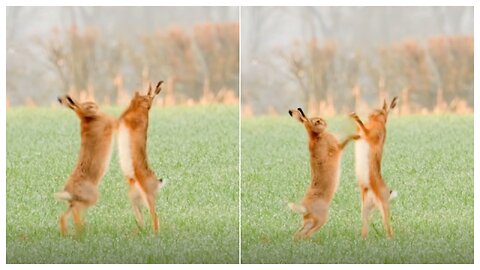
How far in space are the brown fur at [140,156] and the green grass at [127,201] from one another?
4cm

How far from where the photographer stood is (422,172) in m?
15.9

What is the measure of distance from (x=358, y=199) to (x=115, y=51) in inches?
71.1

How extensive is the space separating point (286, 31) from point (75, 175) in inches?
63.7

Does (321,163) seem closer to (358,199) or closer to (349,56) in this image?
(358,199)

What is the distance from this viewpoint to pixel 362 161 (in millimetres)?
15828

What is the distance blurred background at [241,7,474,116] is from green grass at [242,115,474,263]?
0.14 m

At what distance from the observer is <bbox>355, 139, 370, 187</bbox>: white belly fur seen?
15.8m

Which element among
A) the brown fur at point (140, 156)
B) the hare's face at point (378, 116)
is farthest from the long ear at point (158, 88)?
the hare's face at point (378, 116)

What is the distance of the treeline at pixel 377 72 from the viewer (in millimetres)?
15820

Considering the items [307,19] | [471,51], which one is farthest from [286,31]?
[471,51]

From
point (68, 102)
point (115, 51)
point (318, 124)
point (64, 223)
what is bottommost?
point (64, 223)

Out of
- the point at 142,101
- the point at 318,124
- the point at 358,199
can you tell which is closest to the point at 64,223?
the point at 142,101

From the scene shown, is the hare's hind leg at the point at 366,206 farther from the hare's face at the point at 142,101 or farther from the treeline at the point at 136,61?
the hare's face at the point at 142,101

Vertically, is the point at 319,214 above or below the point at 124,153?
below
